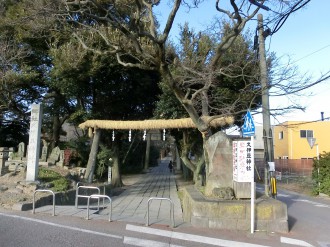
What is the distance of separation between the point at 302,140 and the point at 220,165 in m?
38.4

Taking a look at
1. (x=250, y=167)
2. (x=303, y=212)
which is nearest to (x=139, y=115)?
(x=303, y=212)

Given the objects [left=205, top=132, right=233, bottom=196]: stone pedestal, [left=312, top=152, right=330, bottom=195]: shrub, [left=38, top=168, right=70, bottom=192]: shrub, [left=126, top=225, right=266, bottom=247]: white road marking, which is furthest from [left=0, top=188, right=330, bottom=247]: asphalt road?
[left=312, top=152, right=330, bottom=195]: shrub

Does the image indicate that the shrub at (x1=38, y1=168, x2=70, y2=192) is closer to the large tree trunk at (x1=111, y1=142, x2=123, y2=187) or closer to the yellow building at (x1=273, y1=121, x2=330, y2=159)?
the large tree trunk at (x1=111, y1=142, x2=123, y2=187)

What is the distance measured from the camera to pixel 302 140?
1810 inches

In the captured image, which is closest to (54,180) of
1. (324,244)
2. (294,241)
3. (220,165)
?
(220,165)

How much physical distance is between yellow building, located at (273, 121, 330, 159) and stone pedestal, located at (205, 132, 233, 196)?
109 ft

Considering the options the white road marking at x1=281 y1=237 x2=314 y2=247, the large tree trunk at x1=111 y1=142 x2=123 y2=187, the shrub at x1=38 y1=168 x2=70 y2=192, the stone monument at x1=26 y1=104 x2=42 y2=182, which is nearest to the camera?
the white road marking at x1=281 y1=237 x2=314 y2=247

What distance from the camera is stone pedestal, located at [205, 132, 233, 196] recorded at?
1079 cm

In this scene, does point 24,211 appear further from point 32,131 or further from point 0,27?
point 0,27

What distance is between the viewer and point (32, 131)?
14.7 m

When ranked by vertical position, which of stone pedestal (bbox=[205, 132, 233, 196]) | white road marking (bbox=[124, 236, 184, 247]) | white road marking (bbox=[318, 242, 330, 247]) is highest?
stone pedestal (bbox=[205, 132, 233, 196])

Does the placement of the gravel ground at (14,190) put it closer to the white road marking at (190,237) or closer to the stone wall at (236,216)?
the white road marking at (190,237)

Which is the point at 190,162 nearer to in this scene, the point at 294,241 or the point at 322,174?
the point at 322,174

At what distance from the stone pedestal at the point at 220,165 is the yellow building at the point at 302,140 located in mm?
33352
